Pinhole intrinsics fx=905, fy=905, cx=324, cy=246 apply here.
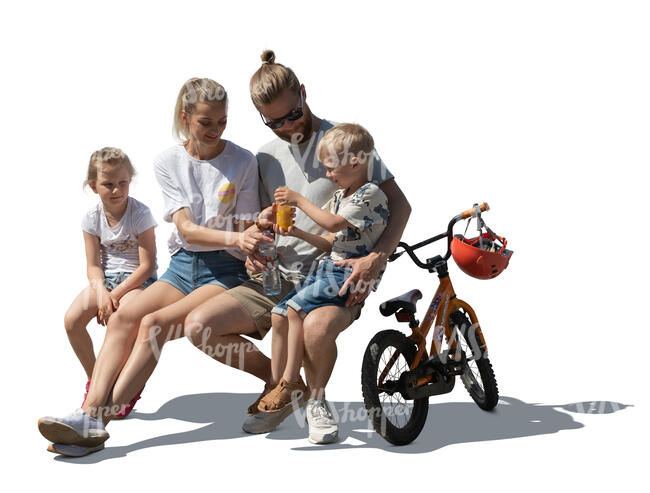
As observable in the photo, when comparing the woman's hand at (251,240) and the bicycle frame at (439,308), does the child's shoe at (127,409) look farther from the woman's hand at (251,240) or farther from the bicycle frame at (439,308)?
the bicycle frame at (439,308)

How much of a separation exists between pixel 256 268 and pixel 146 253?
0.90 meters

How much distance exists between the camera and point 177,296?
6.27 meters

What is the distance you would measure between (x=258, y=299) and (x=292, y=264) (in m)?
0.33

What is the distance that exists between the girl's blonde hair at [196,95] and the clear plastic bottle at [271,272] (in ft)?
3.29

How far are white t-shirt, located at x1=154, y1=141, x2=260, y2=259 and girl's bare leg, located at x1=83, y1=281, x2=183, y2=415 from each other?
399 mm

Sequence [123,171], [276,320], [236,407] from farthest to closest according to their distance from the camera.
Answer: [236,407] < [123,171] < [276,320]

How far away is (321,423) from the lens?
585cm

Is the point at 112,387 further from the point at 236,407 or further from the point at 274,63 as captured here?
the point at 274,63

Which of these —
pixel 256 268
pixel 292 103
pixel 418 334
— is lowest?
pixel 418 334

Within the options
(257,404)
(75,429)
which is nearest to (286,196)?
(257,404)

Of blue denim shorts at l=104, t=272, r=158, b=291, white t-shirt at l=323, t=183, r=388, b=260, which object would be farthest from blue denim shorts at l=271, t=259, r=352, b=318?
blue denim shorts at l=104, t=272, r=158, b=291

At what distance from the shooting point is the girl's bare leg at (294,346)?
5.75 metres

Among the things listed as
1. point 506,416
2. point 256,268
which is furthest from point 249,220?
point 506,416

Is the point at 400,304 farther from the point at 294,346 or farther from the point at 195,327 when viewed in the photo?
the point at 195,327
